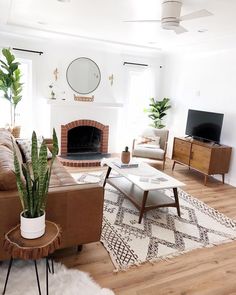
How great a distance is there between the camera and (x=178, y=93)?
19.9 ft

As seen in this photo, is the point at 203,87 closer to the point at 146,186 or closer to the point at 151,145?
the point at 151,145

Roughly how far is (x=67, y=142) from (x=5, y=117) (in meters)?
1.35

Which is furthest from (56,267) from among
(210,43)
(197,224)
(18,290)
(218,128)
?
(210,43)

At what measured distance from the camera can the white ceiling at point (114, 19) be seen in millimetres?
2962

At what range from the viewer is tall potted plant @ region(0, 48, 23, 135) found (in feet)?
15.1

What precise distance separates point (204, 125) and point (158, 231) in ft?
8.94

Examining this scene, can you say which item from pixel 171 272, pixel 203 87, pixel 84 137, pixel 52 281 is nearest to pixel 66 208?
pixel 52 281

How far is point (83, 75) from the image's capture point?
5668 mm

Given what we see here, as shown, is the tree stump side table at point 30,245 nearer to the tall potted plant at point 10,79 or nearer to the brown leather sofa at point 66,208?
the brown leather sofa at point 66,208

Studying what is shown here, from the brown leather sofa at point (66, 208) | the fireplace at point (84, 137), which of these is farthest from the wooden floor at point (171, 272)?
the fireplace at point (84, 137)

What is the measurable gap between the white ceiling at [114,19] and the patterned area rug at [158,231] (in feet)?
8.15

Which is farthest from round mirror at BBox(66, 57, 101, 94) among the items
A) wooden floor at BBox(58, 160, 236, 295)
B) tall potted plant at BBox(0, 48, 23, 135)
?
wooden floor at BBox(58, 160, 236, 295)

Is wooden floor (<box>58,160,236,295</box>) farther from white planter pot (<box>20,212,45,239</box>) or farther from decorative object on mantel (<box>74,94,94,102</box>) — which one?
decorative object on mantel (<box>74,94,94,102</box>)

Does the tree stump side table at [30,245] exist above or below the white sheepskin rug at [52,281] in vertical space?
above
